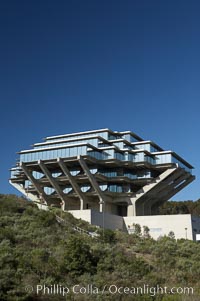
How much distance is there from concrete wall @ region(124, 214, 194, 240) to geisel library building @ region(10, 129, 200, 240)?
181mm

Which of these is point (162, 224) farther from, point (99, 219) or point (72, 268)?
point (72, 268)

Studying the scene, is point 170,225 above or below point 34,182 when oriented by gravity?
below

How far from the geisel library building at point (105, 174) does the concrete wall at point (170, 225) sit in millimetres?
181

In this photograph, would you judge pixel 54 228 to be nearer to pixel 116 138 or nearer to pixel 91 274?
pixel 91 274

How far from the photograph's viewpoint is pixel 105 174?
63.7 metres

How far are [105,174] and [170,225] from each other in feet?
47.8

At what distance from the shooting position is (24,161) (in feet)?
214

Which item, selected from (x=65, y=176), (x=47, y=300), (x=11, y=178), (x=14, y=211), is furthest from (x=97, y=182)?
(x=47, y=300)

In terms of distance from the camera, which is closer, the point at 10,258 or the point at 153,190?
the point at 10,258

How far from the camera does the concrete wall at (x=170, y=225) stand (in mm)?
53219

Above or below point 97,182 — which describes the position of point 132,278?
below

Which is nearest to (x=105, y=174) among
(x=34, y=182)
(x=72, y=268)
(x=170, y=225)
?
(x=34, y=182)

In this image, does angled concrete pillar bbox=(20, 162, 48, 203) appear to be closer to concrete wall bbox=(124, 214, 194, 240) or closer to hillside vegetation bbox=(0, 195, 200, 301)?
concrete wall bbox=(124, 214, 194, 240)

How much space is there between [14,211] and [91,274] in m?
16.2
